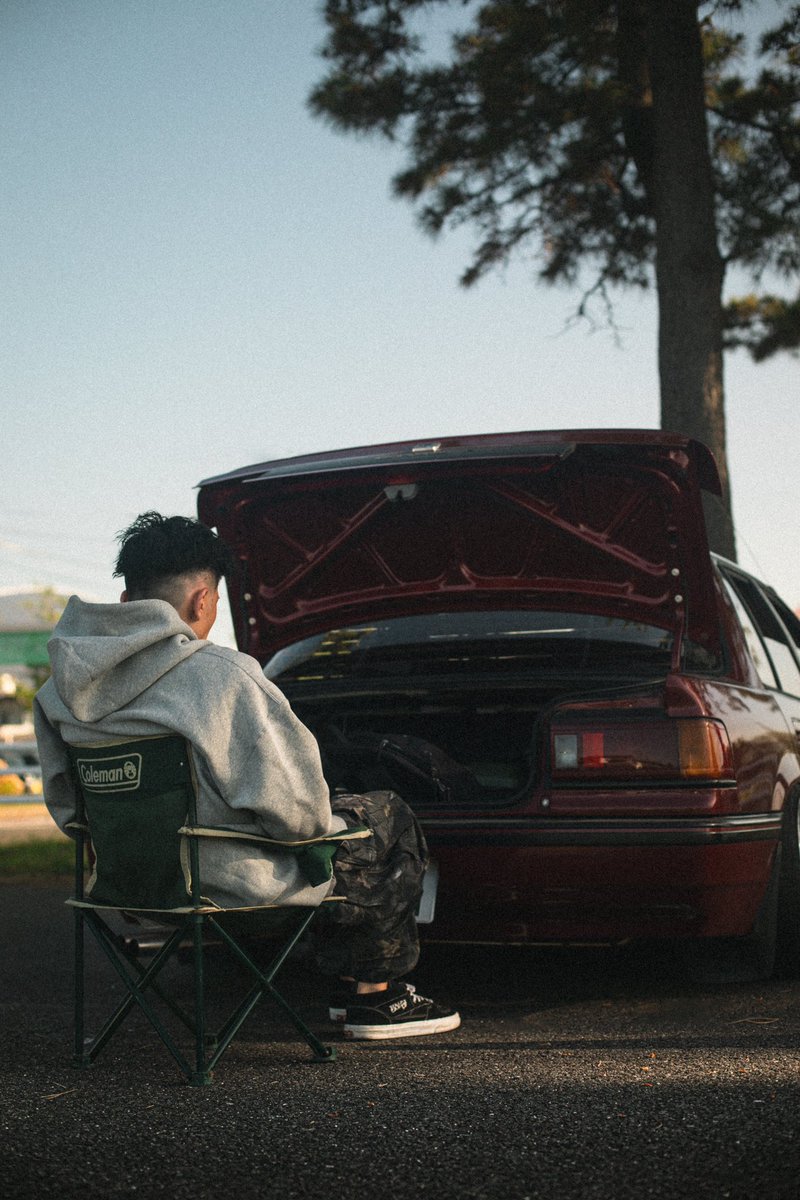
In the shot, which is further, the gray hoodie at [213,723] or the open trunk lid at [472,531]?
the open trunk lid at [472,531]

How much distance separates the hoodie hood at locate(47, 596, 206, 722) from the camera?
2.86 m

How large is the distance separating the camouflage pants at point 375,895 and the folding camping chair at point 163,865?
5.7 inches

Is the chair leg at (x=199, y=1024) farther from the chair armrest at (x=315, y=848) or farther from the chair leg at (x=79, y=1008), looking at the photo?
the chair leg at (x=79, y=1008)

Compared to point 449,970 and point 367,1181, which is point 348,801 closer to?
point 367,1181

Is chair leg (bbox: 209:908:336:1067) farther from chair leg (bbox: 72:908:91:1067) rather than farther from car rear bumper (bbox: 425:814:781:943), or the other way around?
car rear bumper (bbox: 425:814:781:943)

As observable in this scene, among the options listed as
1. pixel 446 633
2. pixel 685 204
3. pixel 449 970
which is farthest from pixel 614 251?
pixel 449 970

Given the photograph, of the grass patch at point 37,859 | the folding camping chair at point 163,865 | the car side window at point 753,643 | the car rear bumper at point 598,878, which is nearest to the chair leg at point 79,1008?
the folding camping chair at point 163,865

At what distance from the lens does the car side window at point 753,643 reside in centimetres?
441

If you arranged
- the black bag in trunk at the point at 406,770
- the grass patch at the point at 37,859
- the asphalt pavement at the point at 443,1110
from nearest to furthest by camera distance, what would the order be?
the asphalt pavement at the point at 443,1110
the black bag in trunk at the point at 406,770
the grass patch at the point at 37,859

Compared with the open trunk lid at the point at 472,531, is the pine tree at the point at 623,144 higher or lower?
higher

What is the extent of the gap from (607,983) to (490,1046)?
1.16 meters

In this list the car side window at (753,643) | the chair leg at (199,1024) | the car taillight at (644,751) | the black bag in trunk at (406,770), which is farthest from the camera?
the car side window at (753,643)

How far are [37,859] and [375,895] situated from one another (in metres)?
5.57

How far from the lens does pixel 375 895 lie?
323 centimetres
